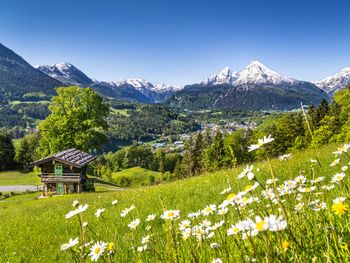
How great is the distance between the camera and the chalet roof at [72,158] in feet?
138

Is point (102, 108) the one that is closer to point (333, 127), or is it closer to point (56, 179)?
point (56, 179)

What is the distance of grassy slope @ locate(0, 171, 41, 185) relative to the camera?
67812 mm

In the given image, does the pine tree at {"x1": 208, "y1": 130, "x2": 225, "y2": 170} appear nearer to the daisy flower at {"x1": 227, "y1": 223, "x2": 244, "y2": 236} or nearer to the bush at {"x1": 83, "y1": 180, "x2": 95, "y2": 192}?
the bush at {"x1": 83, "y1": 180, "x2": 95, "y2": 192}

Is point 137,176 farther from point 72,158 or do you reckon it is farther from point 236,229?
point 236,229

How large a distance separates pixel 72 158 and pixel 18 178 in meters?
38.3

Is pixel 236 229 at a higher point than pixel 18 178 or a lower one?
higher

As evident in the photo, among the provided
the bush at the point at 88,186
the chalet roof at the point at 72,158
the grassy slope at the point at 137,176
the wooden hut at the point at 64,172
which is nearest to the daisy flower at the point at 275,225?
the chalet roof at the point at 72,158

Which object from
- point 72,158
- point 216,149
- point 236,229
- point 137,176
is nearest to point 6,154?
point 137,176

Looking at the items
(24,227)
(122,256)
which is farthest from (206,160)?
(122,256)

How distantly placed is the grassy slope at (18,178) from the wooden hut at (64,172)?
891 inches

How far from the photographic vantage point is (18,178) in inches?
2876

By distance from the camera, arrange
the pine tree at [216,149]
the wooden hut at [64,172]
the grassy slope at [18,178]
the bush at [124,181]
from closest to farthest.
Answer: the wooden hut at [64,172], the grassy slope at [18,178], the pine tree at [216,149], the bush at [124,181]

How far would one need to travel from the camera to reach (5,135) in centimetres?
8950

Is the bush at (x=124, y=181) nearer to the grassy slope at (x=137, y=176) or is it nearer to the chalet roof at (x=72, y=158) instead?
the grassy slope at (x=137, y=176)
